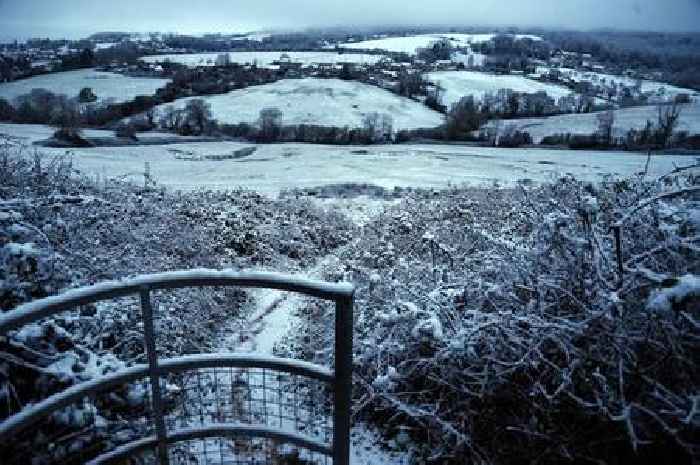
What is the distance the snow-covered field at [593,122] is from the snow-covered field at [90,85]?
45.2 m

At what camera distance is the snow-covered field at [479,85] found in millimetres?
64719

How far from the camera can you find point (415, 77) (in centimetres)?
6994

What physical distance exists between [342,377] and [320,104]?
5528 cm

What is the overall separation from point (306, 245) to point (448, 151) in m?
26.4

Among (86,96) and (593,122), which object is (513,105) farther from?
(86,96)

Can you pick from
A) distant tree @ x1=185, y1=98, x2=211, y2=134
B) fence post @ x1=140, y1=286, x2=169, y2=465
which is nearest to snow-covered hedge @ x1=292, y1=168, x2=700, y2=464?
fence post @ x1=140, y1=286, x2=169, y2=465

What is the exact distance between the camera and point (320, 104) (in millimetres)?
55469

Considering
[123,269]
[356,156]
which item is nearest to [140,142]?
[356,156]

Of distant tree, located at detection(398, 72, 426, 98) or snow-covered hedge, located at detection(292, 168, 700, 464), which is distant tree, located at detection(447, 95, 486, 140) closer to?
distant tree, located at detection(398, 72, 426, 98)

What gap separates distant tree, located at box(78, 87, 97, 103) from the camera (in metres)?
54.8

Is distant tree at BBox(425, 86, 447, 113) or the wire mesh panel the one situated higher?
distant tree at BBox(425, 86, 447, 113)

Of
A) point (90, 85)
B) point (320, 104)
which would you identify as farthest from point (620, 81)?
point (90, 85)

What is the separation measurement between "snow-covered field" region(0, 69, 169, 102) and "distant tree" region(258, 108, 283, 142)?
773 inches

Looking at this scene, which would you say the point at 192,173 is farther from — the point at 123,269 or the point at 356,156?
the point at 123,269
